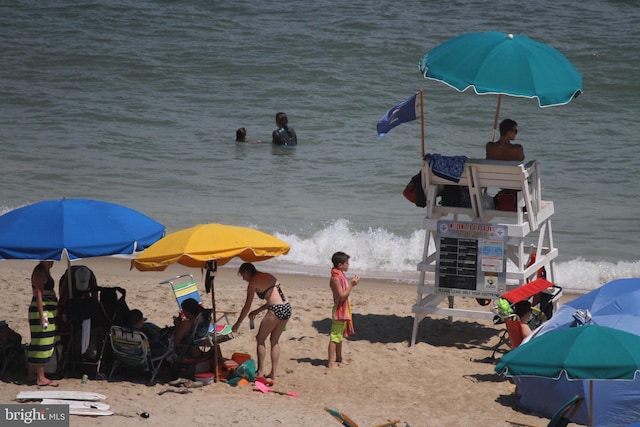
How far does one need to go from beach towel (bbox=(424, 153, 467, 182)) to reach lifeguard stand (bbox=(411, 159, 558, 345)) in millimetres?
Answer: 66

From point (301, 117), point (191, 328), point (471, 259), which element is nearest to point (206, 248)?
point (191, 328)

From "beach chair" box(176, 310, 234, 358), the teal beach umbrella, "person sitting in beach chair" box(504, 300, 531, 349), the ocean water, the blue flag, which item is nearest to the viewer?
the teal beach umbrella

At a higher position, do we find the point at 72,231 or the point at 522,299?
the point at 72,231

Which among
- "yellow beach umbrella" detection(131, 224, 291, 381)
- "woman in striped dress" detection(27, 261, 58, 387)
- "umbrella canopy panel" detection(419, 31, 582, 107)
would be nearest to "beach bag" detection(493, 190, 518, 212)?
"umbrella canopy panel" detection(419, 31, 582, 107)

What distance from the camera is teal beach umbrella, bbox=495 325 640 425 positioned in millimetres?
6453

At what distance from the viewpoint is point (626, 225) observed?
14.8 meters

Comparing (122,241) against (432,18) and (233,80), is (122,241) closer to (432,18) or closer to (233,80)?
(233,80)

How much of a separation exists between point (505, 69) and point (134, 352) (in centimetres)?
416

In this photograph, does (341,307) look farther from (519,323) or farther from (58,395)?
(58,395)

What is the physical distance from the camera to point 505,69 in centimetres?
916

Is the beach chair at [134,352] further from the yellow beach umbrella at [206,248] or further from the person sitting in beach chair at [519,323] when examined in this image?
the person sitting in beach chair at [519,323]

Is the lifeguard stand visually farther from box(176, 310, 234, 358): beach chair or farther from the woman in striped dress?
the woman in striped dress

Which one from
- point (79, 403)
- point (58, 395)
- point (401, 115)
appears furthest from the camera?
point (401, 115)

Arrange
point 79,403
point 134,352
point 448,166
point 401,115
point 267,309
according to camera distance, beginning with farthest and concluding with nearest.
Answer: point 401,115
point 448,166
point 267,309
point 134,352
point 79,403
